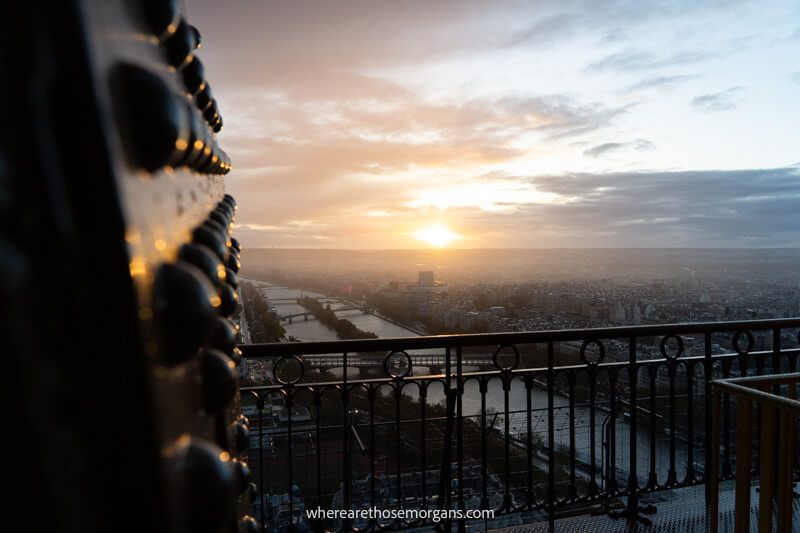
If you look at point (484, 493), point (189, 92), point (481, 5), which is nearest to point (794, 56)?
point (481, 5)

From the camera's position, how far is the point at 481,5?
30.4 ft

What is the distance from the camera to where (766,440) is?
2232 mm

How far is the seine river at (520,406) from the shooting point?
14.8 feet

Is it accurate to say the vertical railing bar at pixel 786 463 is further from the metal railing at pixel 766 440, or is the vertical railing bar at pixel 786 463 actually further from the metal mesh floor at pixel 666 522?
the metal mesh floor at pixel 666 522

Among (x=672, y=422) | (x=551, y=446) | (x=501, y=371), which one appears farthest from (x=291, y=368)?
(x=672, y=422)

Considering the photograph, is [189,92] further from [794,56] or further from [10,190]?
[794,56]

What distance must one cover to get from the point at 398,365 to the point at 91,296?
2.98 m

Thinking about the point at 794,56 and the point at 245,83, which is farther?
the point at 794,56

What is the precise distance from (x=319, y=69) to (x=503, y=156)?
573 inches

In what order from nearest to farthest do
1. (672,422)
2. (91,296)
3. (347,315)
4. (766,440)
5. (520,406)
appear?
(91,296)
(766,440)
(672,422)
(520,406)
(347,315)

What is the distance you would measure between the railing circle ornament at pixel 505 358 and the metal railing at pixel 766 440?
1.00 m

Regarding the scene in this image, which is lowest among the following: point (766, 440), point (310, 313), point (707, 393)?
point (310, 313)

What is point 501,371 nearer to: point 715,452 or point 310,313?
point 715,452

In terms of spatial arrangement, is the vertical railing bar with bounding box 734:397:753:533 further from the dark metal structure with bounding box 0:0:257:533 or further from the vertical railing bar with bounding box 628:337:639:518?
the dark metal structure with bounding box 0:0:257:533
